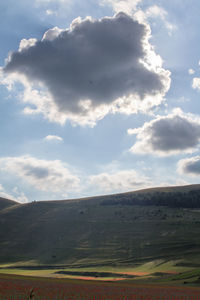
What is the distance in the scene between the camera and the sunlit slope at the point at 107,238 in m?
132

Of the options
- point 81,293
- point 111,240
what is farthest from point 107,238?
point 81,293

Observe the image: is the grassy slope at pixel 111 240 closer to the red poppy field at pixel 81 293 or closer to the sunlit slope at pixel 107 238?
the sunlit slope at pixel 107 238

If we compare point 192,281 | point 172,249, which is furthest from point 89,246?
point 192,281

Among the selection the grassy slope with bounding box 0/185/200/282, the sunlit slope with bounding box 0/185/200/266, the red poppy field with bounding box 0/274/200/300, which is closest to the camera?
the red poppy field with bounding box 0/274/200/300

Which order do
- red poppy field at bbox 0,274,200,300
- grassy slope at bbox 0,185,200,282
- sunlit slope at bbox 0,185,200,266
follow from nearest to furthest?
red poppy field at bbox 0,274,200,300, grassy slope at bbox 0,185,200,282, sunlit slope at bbox 0,185,200,266

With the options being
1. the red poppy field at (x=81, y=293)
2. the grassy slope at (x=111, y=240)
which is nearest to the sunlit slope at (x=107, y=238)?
the grassy slope at (x=111, y=240)

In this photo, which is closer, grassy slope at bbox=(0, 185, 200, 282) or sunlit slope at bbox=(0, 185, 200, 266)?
grassy slope at bbox=(0, 185, 200, 282)

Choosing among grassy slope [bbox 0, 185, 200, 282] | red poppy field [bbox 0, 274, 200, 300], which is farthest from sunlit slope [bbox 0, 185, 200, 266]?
red poppy field [bbox 0, 274, 200, 300]

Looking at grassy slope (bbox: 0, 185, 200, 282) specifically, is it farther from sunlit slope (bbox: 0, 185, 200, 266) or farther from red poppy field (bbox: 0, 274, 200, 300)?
red poppy field (bbox: 0, 274, 200, 300)

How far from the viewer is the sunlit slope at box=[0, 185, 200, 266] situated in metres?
132

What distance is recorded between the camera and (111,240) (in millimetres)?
154500

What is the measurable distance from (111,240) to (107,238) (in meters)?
4.02

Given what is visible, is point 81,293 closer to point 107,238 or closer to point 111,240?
point 111,240

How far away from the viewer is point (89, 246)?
152 metres
